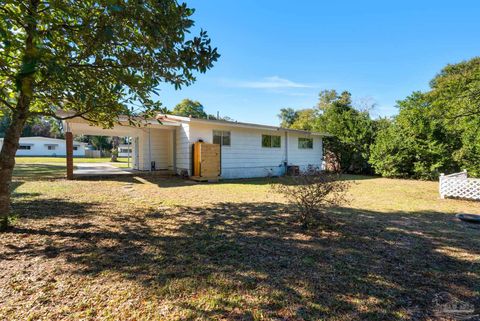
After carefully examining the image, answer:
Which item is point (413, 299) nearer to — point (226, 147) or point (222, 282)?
point (222, 282)

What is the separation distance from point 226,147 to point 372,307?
11.5m

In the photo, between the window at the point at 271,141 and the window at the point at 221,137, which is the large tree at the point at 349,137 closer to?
the window at the point at 271,141

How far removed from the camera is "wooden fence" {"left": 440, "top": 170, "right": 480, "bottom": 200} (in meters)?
7.68

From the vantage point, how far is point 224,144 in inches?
525

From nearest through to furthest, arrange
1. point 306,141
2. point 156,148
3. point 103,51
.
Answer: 1. point 103,51
2. point 156,148
3. point 306,141

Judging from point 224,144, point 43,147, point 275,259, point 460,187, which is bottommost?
point 275,259

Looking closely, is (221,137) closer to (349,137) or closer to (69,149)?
(69,149)

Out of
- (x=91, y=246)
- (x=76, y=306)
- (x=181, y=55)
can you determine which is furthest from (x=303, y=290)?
(x=181, y=55)

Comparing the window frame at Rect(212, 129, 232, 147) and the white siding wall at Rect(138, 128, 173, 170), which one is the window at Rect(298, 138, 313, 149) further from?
the white siding wall at Rect(138, 128, 173, 170)

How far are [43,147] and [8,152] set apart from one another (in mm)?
50898

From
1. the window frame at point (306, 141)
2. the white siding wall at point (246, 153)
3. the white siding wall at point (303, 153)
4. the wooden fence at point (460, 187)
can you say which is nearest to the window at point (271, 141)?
the white siding wall at point (246, 153)

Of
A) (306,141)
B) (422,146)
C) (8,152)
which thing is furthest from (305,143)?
(8,152)

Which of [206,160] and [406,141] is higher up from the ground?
[406,141]

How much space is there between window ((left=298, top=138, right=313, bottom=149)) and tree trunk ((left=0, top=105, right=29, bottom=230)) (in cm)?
1508
